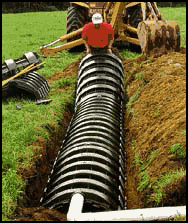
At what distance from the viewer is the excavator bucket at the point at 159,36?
7684 mm

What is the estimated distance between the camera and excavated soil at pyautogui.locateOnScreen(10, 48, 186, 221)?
142 inches

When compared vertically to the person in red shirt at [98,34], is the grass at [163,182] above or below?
below

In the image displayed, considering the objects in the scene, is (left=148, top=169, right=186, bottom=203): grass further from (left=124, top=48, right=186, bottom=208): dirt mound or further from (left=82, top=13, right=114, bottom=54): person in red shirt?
(left=82, top=13, right=114, bottom=54): person in red shirt

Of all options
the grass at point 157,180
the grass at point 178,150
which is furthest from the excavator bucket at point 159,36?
the grass at point 178,150

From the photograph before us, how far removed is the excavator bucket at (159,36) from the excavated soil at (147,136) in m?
0.61

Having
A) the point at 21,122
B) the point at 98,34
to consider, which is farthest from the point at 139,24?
the point at 21,122

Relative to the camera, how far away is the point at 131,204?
437 cm

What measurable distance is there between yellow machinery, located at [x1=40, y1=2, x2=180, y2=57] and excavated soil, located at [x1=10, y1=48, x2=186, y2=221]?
0.71m

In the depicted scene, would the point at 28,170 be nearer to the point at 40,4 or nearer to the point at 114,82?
the point at 114,82

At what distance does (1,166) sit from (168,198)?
9.26 ft

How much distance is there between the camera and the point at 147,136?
5000 mm

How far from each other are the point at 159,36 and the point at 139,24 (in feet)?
3.05

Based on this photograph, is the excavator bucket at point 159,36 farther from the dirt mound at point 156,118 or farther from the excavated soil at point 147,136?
the excavated soil at point 147,136

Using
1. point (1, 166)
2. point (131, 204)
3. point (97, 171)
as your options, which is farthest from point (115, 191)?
point (1, 166)
